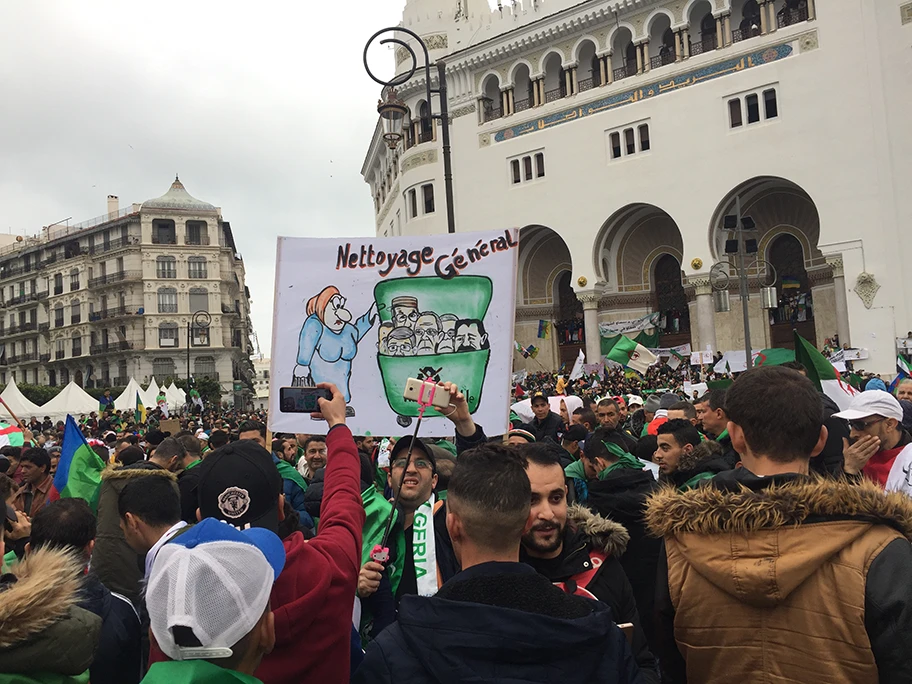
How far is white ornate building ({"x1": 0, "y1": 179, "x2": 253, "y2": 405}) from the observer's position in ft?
201

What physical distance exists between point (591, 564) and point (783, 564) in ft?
2.65

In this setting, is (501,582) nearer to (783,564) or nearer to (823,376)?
(783,564)

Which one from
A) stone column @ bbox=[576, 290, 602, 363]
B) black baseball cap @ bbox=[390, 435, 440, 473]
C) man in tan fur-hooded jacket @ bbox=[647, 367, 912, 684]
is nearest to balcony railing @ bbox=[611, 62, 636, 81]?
stone column @ bbox=[576, 290, 602, 363]

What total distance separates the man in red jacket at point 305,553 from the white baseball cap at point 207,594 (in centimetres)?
28

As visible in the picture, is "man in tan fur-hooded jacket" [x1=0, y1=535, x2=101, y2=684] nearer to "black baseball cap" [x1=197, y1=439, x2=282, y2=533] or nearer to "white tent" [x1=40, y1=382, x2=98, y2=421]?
"black baseball cap" [x1=197, y1=439, x2=282, y2=533]

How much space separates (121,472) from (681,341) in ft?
93.0

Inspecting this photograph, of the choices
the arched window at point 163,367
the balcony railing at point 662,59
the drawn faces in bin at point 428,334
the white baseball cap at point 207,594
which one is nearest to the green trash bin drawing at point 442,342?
the drawn faces in bin at point 428,334

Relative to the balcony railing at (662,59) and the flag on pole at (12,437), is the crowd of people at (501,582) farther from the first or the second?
the balcony railing at (662,59)

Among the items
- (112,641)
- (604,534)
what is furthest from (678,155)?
(112,641)

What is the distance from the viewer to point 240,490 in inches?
95.0

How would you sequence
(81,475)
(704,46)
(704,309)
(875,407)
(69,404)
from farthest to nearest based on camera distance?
1. (704,46)
2. (704,309)
3. (69,404)
4. (81,475)
5. (875,407)

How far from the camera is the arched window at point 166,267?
62.0 metres

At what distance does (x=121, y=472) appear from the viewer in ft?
13.1

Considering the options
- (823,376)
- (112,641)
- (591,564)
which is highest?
(823,376)
